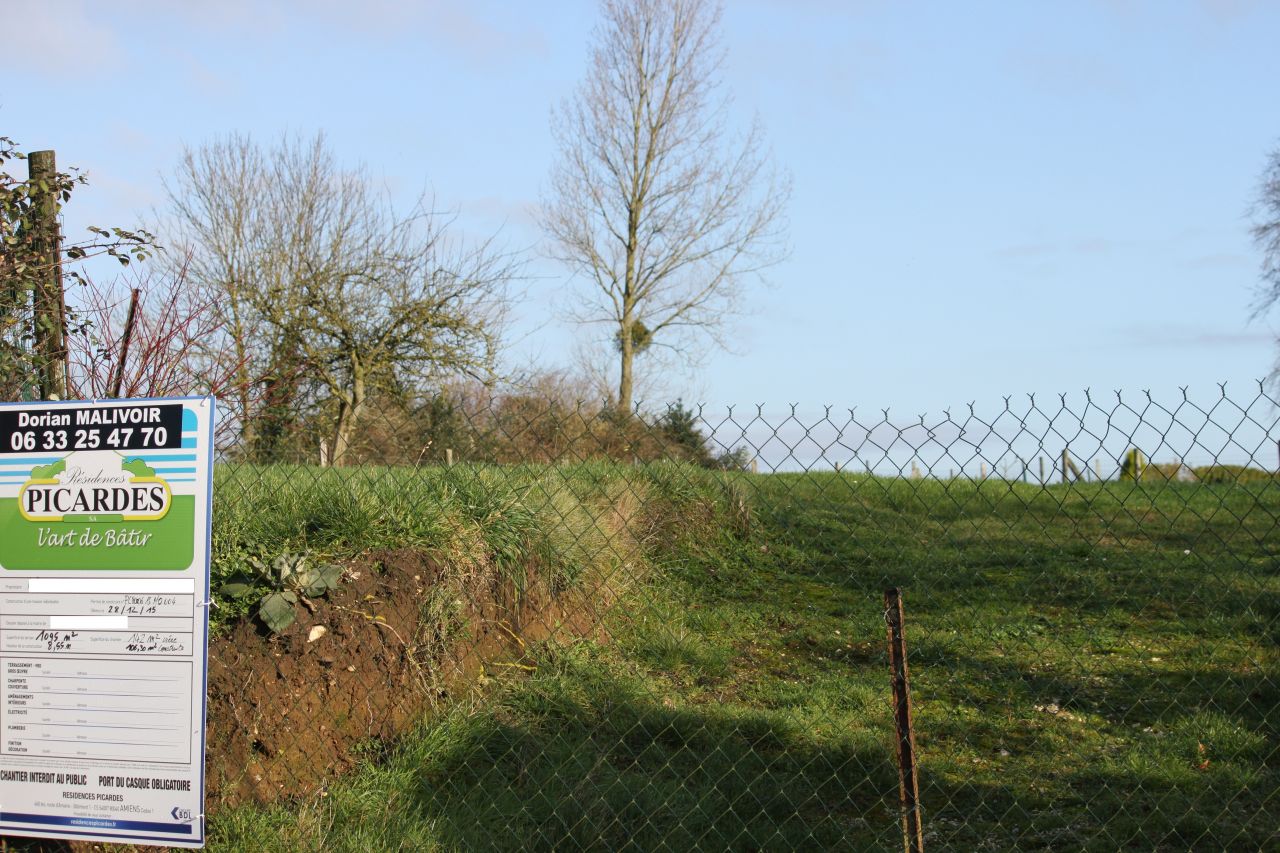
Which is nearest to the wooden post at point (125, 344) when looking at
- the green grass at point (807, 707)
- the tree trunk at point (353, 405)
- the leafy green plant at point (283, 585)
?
the green grass at point (807, 707)

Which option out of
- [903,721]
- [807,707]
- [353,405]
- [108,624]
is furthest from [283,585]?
[353,405]

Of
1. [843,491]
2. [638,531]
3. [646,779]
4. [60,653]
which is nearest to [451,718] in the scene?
[646,779]

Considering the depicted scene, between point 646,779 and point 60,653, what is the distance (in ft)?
7.06

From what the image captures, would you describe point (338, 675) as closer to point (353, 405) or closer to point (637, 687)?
point (637, 687)

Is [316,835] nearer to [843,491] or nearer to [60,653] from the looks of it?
[60,653]

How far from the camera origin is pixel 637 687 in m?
4.98

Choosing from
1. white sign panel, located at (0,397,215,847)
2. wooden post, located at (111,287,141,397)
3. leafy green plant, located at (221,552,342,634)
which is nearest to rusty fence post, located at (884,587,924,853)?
white sign panel, located at (0,397,215,847)

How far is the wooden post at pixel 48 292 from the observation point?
4816 mm

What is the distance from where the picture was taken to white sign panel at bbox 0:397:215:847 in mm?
2992

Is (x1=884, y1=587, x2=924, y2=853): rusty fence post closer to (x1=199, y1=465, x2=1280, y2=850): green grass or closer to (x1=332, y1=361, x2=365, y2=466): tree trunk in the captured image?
(x1=199, y1=465, x2=1280, y2=850): green grass

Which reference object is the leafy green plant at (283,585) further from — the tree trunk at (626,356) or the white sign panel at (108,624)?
the tree trunk at (626,356)

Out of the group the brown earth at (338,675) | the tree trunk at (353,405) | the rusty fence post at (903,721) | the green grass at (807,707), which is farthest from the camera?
the tree trunk at (353,405)

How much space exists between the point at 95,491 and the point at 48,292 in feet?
7.27

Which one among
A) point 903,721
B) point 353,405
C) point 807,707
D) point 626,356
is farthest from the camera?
point 626,356
